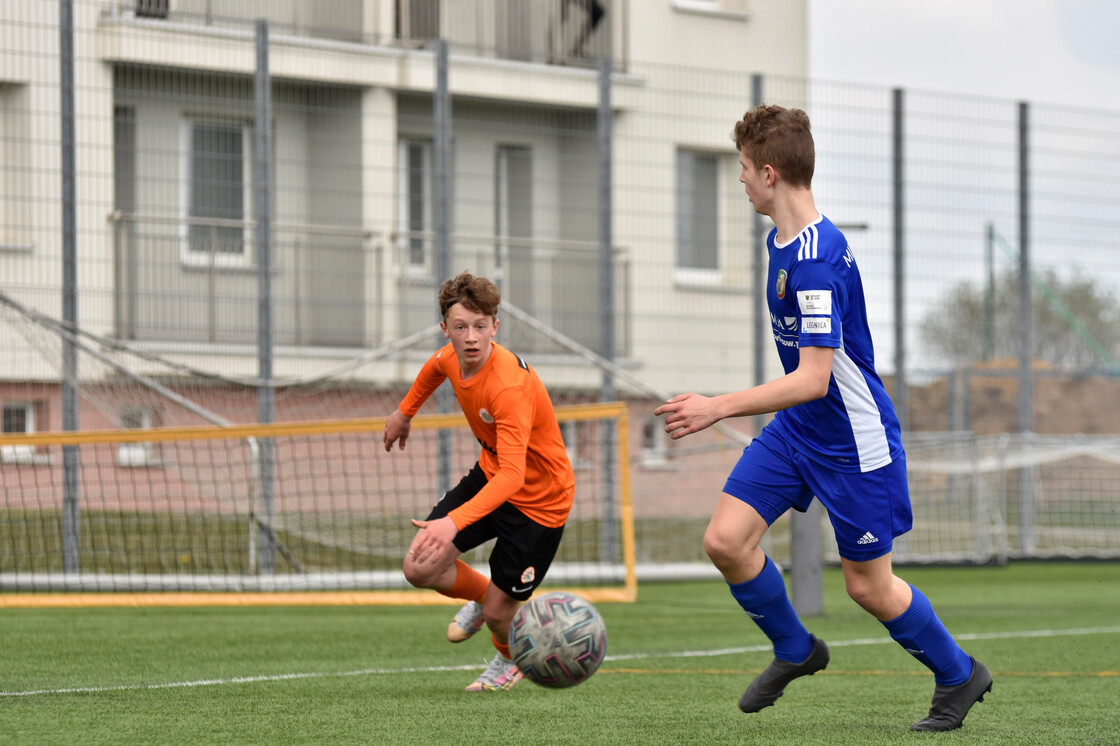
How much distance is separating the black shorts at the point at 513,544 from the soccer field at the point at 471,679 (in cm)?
44

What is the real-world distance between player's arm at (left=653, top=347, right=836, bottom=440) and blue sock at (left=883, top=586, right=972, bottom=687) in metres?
0.88

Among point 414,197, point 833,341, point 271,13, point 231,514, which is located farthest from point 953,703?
point 271,13

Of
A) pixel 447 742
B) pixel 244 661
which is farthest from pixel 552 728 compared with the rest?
pixel 244 661

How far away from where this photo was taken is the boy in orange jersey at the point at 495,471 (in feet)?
17.0

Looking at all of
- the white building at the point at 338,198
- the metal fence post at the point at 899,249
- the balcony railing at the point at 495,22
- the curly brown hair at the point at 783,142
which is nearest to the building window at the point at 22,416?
the white building at the point at 338,198

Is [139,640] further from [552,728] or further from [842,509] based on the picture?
[842,509]

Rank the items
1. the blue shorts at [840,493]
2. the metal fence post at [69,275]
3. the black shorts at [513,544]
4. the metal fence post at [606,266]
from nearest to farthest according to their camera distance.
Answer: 1. the blue shorts at [840,493]
2. the black shorts at [513,544]
3. the metal fence post at [69,275]
4. the metal fence post at [606,266]

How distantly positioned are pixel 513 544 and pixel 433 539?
81 cm

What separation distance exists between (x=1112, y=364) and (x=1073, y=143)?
251 cm

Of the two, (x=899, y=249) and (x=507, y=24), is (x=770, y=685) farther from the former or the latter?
(x=507, y=24)

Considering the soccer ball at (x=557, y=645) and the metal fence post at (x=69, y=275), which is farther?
the metal fence post at (x=69, y=275)

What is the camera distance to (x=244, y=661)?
630cm

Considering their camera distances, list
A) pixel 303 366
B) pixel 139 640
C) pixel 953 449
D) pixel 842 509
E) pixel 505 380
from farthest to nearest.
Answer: pixel 953 449 → pixel 303 366 → pixel 139 640 → pixel 505 380 → pixel 842 509

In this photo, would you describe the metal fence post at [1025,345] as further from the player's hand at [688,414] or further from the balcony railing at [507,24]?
the player's hand at [688,414]
